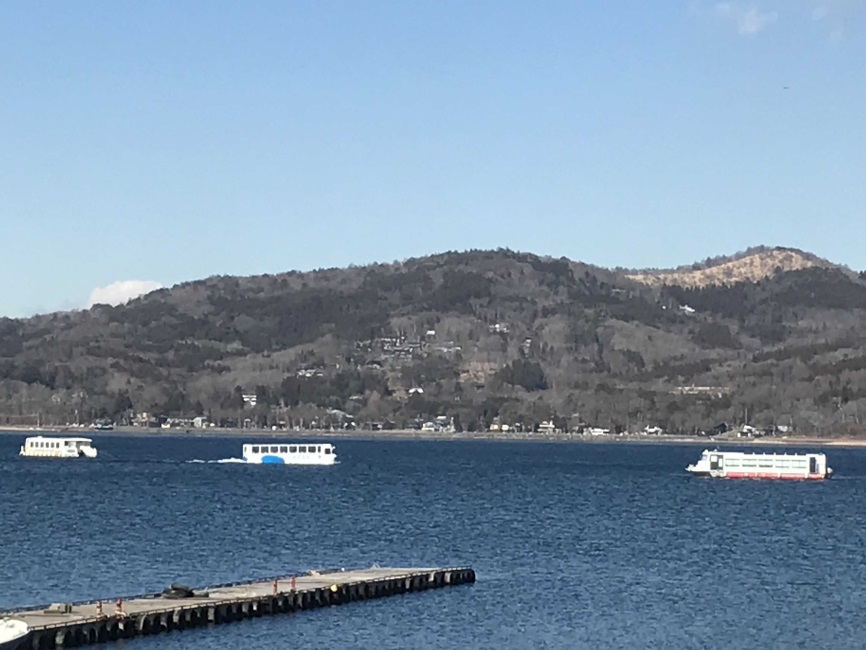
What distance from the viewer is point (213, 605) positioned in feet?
178

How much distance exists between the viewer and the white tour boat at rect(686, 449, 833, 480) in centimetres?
16875

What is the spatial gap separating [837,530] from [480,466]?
97.9 m

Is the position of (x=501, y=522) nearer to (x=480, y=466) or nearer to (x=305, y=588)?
(x=305, y=588)

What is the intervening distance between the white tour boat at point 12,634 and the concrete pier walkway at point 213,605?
0.99ft

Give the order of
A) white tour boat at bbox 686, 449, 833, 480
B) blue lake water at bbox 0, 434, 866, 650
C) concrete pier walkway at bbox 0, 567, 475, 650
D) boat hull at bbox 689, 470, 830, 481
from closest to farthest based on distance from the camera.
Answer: concrete pier walkway at bbox 0, 567, 475, 650, blue lake water at bbox 0, 434, 866, 650, boat hull at bbox 689, 470, 830, 481, white tour boat at bbox 686, 449, 833, 480

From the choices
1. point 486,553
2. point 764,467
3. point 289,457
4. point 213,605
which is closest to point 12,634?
point 213,605

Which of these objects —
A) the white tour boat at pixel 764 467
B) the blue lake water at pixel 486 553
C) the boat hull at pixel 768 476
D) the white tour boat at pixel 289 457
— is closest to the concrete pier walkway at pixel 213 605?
the blue lake water at pixel 486 553

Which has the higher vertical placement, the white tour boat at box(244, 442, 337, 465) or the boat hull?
the white tour boat at box(244, 442, 337, 465)

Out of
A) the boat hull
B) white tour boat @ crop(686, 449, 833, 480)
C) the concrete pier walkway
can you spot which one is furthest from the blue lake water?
white tour boat @ crop(686, 449, 833, 480)

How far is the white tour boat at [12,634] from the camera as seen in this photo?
44750 millimetres

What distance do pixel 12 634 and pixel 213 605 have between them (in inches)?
400

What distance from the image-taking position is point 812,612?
6166 cm

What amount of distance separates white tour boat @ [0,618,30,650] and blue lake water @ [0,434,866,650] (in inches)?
183

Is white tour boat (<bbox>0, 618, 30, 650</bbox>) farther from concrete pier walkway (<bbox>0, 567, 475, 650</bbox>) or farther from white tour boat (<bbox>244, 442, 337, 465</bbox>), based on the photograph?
white tour boat (<bbox>244, 442, 337, 465</bbox>)
